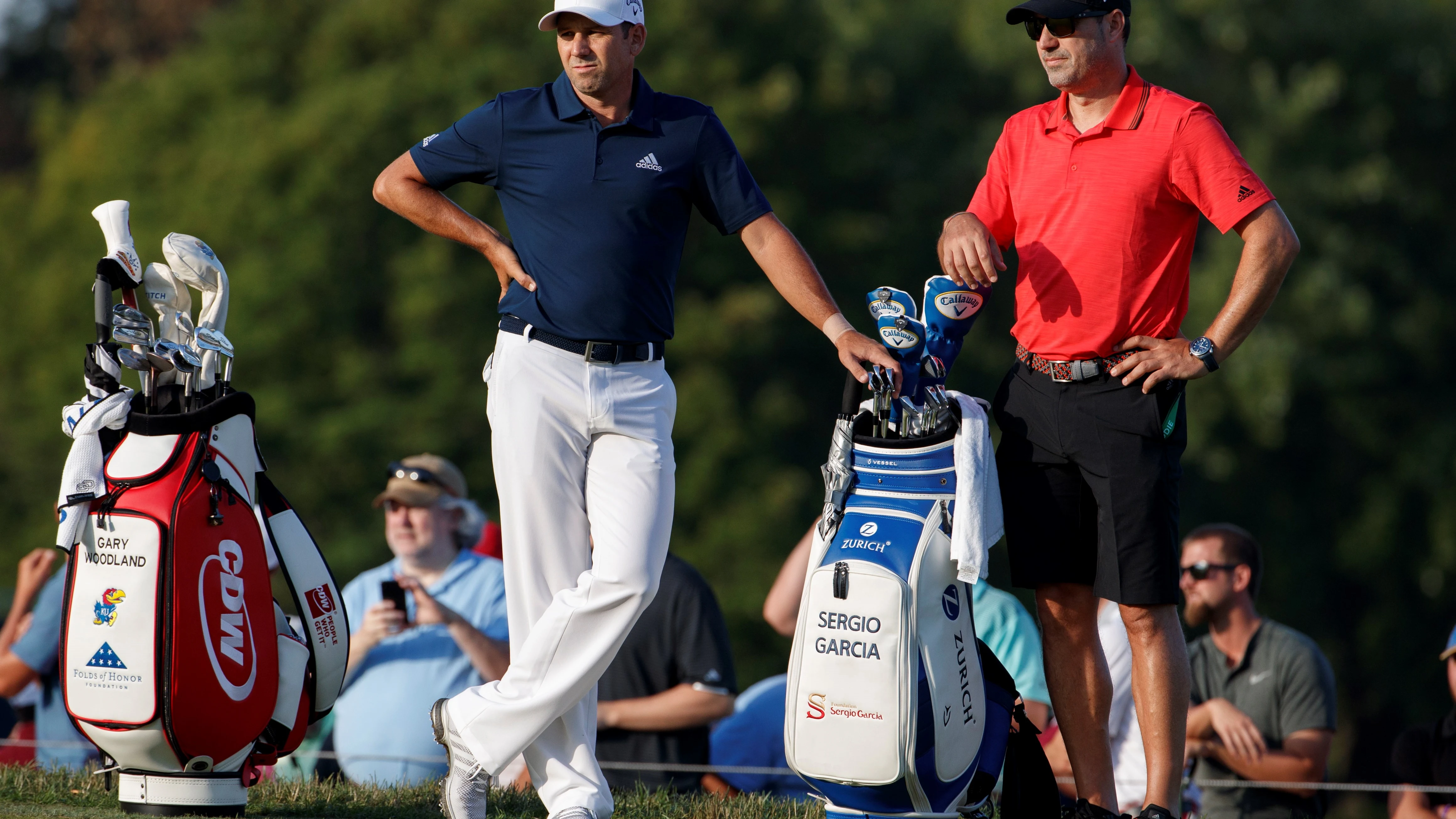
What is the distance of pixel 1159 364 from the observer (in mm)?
4617

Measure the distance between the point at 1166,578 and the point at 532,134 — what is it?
218cm

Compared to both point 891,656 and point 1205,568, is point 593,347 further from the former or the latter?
point 1205,568

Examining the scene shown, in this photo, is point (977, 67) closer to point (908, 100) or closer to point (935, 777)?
point (908, 100)

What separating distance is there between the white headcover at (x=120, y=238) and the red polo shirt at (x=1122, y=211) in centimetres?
265

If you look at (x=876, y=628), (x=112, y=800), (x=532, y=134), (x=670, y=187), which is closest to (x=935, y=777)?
(x=876, y=628)

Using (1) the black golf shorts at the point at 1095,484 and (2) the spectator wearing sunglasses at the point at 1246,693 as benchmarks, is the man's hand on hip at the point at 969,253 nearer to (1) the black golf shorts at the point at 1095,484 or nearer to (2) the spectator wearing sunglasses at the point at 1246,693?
(1) the black golf shorts at the point at 1095,484

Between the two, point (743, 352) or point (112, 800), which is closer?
point (112, 800)

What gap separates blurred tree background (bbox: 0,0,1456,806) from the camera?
18.9m

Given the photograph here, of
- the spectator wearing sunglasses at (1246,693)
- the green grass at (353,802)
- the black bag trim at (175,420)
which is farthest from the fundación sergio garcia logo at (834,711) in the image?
the spectator wearing sunglasses at (1246,693)

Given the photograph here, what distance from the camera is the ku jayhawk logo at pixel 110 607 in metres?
4.73

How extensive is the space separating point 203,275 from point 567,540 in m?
1.48

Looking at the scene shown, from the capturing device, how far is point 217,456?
195 inches

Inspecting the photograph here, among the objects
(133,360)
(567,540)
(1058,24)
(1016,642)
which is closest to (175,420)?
(133,360)

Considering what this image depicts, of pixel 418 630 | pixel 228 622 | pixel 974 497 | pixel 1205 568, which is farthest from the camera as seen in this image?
pixel 418 630
